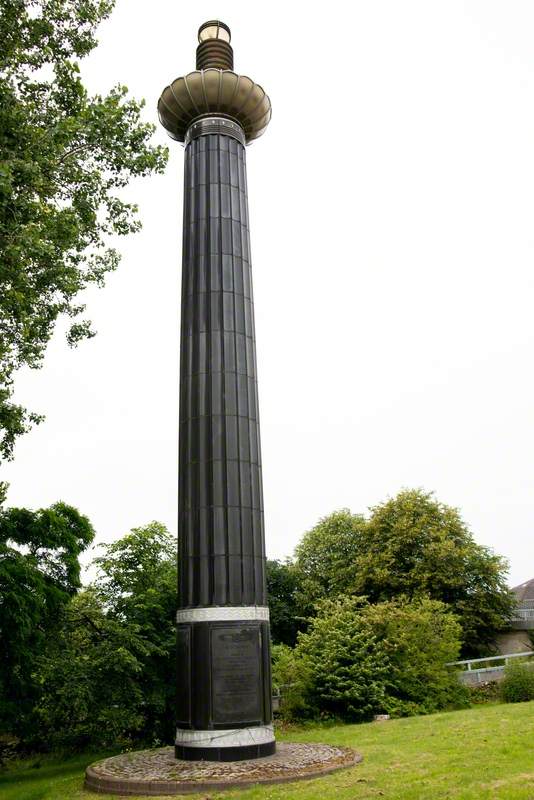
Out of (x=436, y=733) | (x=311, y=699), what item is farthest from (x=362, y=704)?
(x=436, y=733)

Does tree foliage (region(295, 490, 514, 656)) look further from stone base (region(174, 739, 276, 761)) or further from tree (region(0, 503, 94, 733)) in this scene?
stone base (region(174, 739, 276, 761))

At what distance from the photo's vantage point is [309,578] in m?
43.0

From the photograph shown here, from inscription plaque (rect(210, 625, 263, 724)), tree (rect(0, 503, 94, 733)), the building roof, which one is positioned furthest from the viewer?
the building roof

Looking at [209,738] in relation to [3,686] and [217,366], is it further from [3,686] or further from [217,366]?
[217,366]

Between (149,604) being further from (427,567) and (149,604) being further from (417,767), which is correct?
(427,567)

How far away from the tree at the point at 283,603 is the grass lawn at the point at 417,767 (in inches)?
838

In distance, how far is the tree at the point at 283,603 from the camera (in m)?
41.1

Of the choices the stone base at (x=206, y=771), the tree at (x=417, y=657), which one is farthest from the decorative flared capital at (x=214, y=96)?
the tree at (x=417, y=657)

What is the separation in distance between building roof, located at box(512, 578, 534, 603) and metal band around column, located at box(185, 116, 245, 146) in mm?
42557

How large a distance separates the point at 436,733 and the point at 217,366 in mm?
10254

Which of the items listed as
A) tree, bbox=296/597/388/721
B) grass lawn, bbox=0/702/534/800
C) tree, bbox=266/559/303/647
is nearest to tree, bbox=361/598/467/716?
tree, bbox=296/597/388/721

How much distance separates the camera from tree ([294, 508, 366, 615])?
132 feet

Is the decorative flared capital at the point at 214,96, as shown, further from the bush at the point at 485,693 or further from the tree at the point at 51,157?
the bush at the point at 485,693

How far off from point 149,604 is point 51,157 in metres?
13.4
